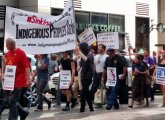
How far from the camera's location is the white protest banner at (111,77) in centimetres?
1347

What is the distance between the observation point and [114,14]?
1278 inches

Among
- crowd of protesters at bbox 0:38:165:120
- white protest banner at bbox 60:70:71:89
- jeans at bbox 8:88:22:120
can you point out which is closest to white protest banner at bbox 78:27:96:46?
crowd of protesters at bbox 0:38:165:120

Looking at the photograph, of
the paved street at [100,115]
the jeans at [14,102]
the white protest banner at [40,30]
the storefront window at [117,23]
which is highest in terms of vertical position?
the storefront window at [117,23]

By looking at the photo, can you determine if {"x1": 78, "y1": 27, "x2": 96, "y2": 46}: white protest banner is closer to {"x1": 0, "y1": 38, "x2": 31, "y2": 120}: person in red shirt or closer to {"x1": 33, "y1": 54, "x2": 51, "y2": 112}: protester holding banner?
{"x1": 33, "y1": 54, "x2": 51, "y2": 112}: protester holding banner

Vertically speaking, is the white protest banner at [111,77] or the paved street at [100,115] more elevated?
the white protest banner at [111,77]

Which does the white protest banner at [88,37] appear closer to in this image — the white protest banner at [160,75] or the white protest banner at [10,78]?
the white protest banner at [160,75]

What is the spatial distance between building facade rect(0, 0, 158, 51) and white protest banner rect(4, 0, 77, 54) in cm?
1528

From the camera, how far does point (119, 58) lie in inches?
536

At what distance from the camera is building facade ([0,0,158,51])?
93.4 ft

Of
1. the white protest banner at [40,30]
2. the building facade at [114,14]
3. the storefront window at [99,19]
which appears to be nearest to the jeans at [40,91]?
the white protest banner at [40,30]

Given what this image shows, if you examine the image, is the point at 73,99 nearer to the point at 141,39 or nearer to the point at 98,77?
the point at 98,77

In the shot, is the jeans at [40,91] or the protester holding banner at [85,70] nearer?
the protester holding banner at [85,70]

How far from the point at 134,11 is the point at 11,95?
956 inches

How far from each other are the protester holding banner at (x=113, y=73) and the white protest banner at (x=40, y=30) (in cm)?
153
